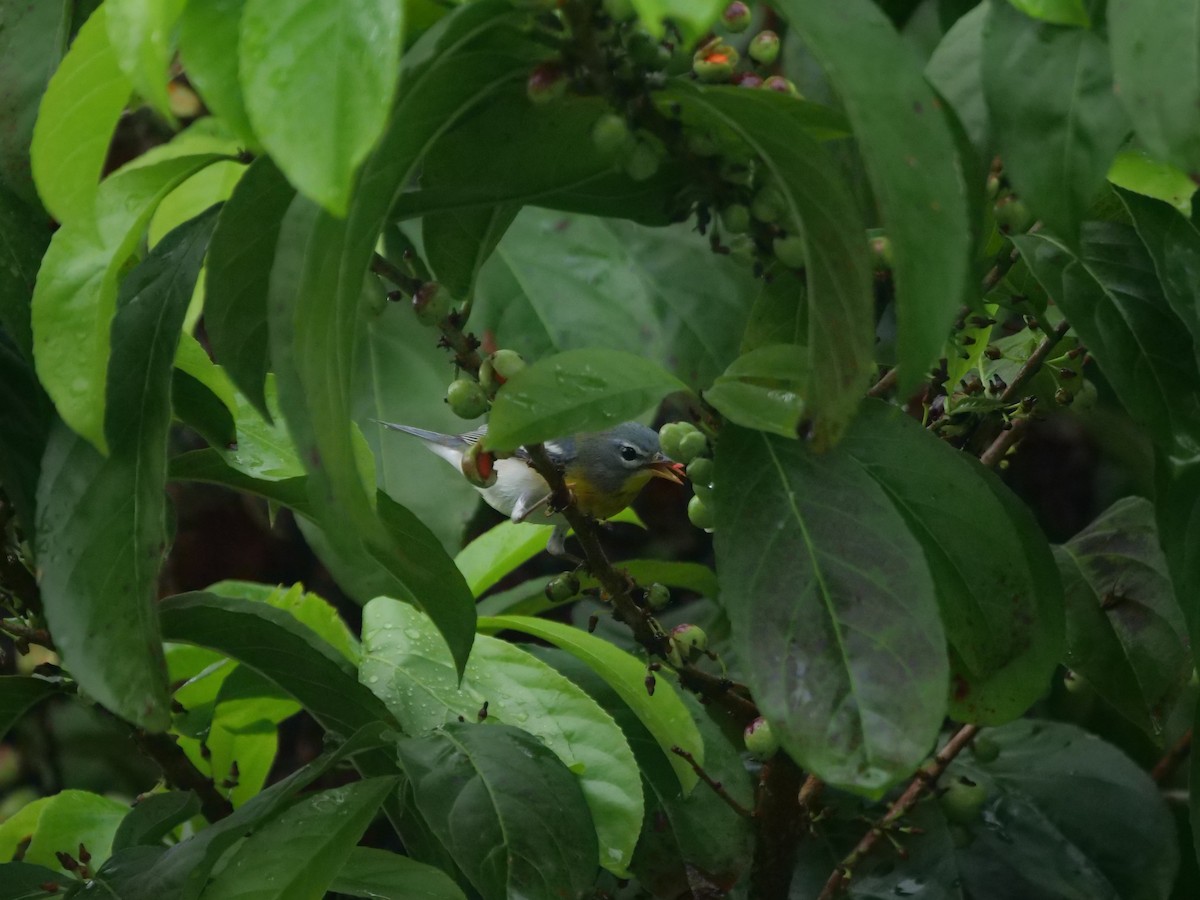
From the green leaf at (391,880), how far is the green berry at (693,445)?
0.34m

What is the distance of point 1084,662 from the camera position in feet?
3.22

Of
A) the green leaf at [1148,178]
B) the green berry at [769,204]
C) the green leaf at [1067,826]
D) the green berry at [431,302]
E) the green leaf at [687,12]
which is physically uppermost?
the green leaf at [687,12]

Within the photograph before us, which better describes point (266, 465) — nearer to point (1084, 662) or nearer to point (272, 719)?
point (272, 719)

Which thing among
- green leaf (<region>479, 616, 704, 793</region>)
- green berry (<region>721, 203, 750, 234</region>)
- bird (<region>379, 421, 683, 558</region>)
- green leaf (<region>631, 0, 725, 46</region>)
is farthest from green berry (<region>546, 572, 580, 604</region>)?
bird (<region>379, 421, 683, 558</region>)

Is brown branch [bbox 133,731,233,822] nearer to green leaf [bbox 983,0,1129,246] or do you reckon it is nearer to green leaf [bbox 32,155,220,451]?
green leaf [bbox 32,155,220,451]

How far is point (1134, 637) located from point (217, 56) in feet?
2.58

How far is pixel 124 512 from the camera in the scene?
727mm

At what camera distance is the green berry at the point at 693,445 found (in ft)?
2.68

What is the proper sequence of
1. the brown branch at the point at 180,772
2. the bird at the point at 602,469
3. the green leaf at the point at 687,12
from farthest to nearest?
the bird at the point at 602,469 < the brown branch at the point at 180,772 < the green leaf at the point at 687,12

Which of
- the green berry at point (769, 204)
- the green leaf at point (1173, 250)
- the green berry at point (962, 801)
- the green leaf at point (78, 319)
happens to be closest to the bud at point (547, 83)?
the green berry at point (769, 204)

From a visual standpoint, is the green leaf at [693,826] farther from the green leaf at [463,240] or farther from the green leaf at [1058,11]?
the green leaf at [1058,11]

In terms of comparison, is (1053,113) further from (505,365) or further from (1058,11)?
(505,365)

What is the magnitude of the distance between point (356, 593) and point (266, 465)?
0.22 m

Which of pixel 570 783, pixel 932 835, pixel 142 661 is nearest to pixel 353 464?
pixel 142 661
